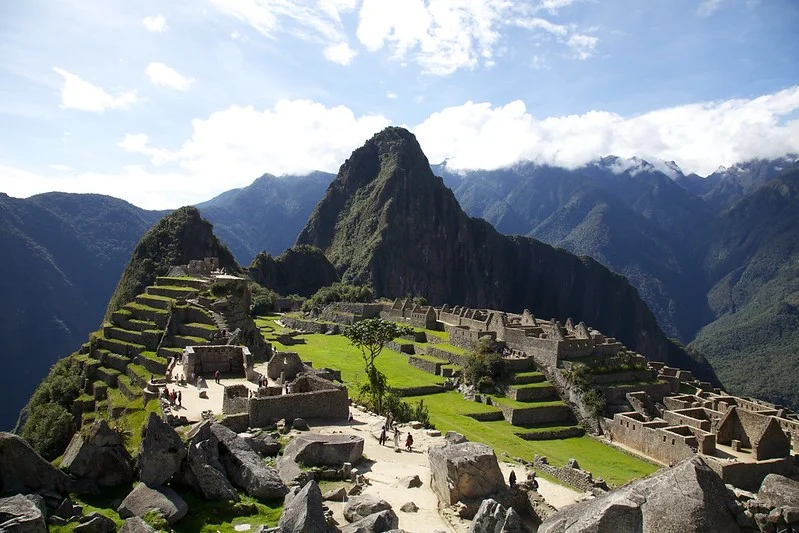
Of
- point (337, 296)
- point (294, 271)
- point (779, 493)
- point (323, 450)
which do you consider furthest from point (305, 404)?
point (294, 271)

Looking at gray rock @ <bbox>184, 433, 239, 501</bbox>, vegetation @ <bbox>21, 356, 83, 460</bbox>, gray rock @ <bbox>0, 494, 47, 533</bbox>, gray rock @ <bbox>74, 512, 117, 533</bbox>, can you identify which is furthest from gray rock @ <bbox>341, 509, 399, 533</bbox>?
vegetation @ <bbox>21, 356, 83, 460</bbox>

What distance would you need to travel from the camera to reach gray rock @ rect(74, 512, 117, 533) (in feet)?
34.4

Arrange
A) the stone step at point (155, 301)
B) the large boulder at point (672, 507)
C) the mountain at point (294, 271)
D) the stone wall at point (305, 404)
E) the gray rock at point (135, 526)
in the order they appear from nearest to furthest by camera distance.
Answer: the large boulder at point (672, 507) → the gray rock at point (135, 526) → the stone wall at point (305, 404) → the stone step at point (155, 301) → the mountain at point (294, 271)

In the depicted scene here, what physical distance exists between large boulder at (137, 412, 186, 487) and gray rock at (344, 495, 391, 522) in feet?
12.4

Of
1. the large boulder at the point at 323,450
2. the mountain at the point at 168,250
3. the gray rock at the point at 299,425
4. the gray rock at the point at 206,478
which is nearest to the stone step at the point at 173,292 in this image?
the gray rock at the point at 299,425

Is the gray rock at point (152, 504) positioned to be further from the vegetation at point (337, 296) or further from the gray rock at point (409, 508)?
the vegetation at point (337, 296)

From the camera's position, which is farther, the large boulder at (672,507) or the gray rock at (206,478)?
the gray rock at (206,478)

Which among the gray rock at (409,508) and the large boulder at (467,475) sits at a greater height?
the large boulder at (467,475)

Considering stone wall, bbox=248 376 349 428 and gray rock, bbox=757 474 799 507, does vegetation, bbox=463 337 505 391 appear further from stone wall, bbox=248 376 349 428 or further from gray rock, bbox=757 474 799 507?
gray rock, bbox=757 474 799 507

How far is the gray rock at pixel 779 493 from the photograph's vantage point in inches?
440

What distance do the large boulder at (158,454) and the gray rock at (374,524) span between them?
4039mm

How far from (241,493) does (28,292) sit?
5492 inches

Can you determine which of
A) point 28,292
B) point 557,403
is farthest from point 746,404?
point 28,292

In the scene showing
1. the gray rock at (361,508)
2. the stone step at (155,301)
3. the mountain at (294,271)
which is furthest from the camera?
the mountain at (294,271)
